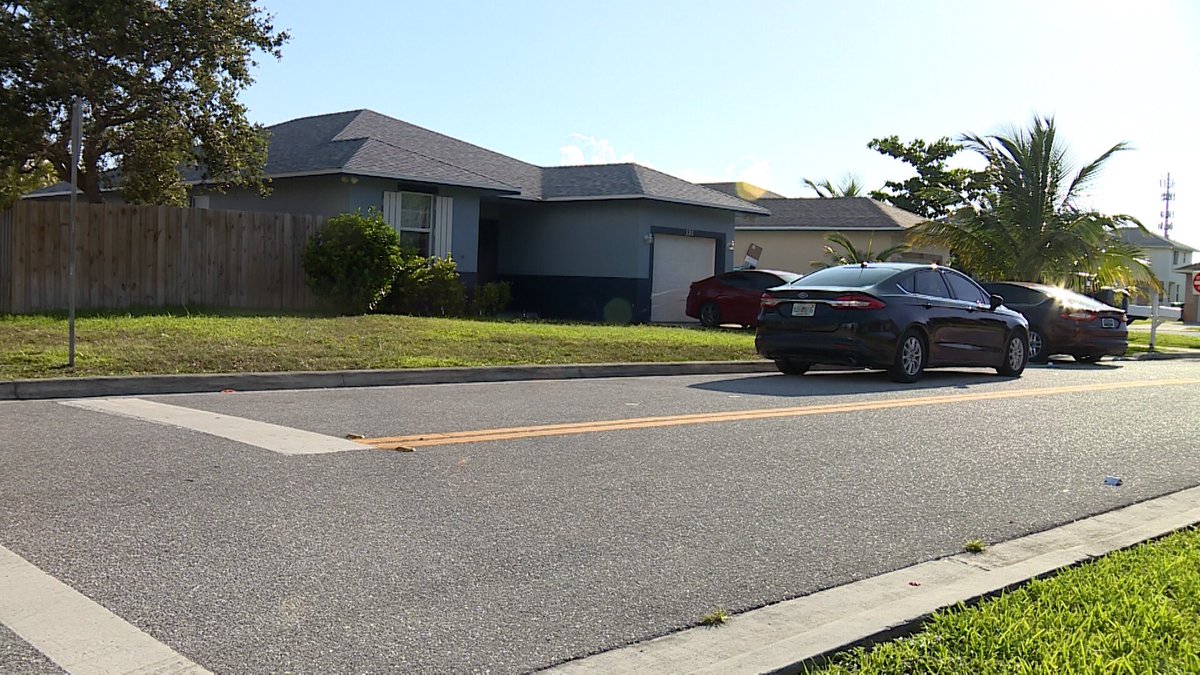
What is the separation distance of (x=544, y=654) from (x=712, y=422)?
5660 millimetres

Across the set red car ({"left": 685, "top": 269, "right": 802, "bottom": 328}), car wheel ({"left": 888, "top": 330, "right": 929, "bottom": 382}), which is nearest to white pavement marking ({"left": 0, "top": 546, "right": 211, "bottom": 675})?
car wheel ({"left": 888, "top": 330, "right": 929, "bottom": 382})

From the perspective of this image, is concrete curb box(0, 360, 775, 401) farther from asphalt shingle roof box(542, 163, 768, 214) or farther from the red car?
asphalt shingle roof box(542, 163, 768, 214)

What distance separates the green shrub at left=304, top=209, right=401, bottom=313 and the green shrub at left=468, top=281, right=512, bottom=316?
316cm

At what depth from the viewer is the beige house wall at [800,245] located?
1366 inches

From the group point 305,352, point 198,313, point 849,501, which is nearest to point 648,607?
point 849,501

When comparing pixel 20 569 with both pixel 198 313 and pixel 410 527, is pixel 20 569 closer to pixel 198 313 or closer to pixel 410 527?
pixel 410 527

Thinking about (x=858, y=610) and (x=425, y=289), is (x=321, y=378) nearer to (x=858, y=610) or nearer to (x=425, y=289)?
(x=858, y=610)

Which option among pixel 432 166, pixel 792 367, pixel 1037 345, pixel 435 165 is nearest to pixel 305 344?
pixel 792 367

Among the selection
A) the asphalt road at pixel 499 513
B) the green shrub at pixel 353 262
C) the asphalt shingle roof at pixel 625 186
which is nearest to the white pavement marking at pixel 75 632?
the asphalt road at pixel 499 513

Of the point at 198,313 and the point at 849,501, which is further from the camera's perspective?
the point at 198,313

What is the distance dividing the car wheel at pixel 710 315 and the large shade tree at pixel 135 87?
9.65 metres

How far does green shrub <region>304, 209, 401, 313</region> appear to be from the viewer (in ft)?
63.3

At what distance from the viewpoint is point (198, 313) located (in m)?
17.7

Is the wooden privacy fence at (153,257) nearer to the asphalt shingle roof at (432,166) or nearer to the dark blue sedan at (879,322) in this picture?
the asphalt shingle roof at (432,166)
